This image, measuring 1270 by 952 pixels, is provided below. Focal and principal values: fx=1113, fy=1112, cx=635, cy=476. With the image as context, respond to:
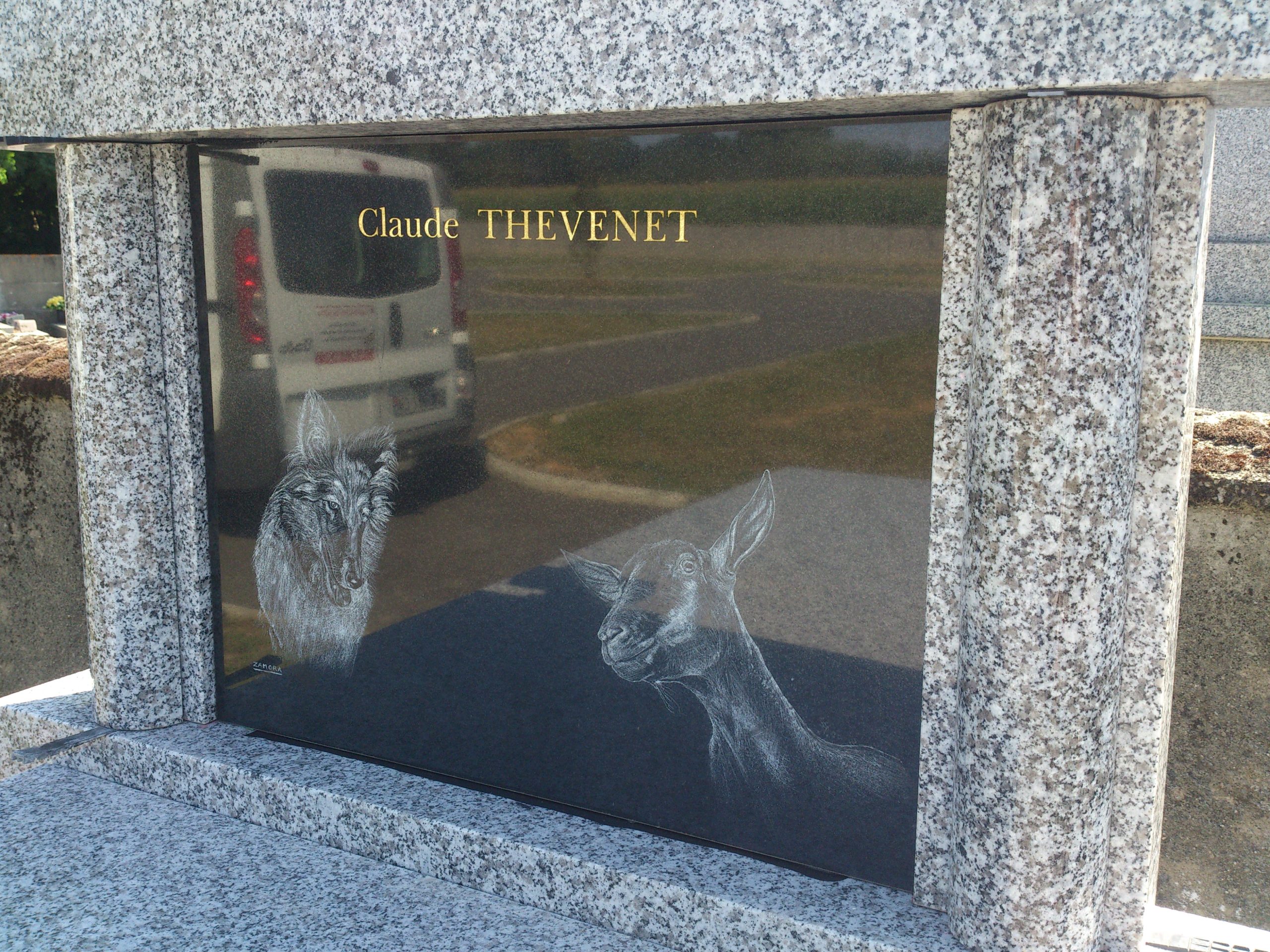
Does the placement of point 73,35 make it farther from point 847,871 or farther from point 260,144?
point 847,871

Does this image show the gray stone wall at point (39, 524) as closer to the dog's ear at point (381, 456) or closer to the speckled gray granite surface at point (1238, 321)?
the dog's ear at point (381, 456)

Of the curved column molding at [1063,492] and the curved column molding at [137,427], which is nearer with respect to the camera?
the curved column molding at [1063,492]

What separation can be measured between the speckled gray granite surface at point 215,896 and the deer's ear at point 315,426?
52.5 inches

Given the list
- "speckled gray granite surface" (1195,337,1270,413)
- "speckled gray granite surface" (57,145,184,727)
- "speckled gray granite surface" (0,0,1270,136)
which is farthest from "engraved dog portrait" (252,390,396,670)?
"speckled gray granite surface" (1195,337,1270,413)

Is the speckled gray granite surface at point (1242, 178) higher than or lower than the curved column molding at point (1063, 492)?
higher

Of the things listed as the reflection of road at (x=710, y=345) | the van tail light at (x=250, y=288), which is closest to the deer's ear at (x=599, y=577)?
the reflection of road at (x=710, y=345)

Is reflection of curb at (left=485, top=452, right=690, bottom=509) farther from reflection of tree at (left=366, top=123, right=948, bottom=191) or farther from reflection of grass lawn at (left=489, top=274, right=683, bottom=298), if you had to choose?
reflection of tree at (left=366, top=123, right=948, bottom=191)

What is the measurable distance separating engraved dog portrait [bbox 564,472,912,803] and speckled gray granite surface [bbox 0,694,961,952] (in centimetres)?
26

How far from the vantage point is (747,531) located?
3176 mm

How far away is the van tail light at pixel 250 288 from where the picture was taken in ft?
12.9

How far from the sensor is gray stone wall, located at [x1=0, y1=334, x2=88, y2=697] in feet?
17.7

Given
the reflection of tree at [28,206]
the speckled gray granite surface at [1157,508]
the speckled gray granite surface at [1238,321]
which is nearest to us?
the speckled gray granite surface at [1157,508]

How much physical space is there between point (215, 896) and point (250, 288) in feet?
6.66

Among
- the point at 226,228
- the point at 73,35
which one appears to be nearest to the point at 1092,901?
the point at 226,228
